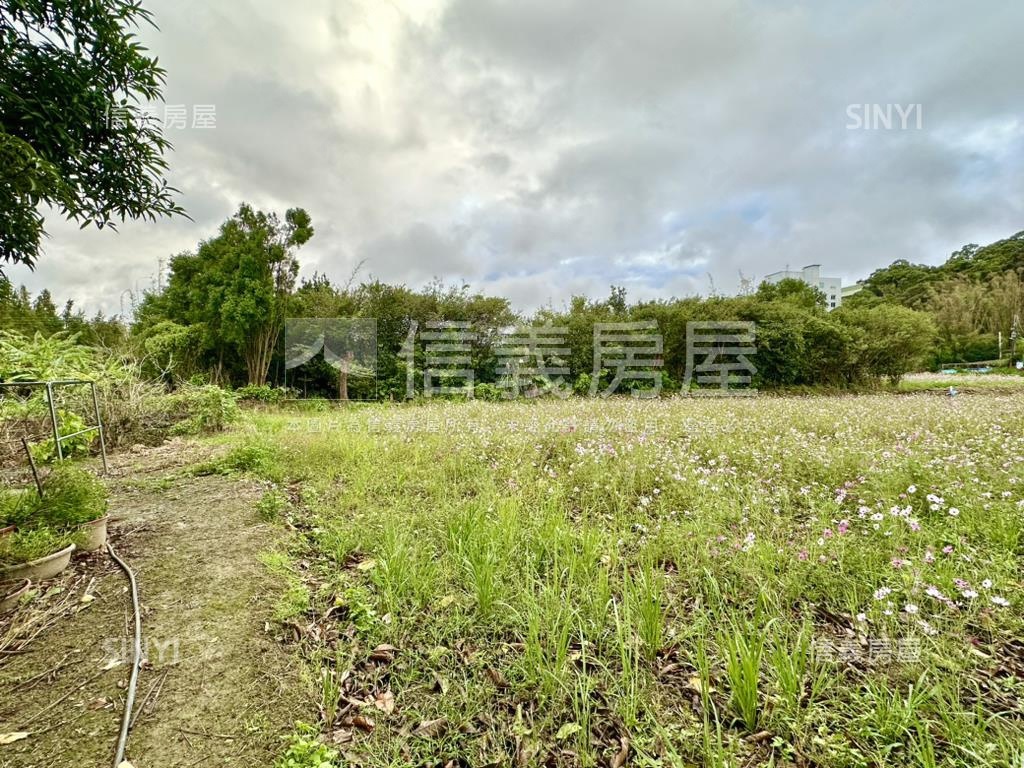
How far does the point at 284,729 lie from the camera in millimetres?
1446

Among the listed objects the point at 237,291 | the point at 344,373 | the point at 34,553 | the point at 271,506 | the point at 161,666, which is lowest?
the point at 161,666

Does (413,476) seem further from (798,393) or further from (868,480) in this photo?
(798,393)

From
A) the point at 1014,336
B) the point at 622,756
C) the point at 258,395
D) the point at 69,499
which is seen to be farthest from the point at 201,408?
the point at 1014,336

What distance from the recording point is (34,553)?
2139 mm

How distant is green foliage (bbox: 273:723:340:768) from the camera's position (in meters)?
1.30

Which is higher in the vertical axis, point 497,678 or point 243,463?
point 243,463

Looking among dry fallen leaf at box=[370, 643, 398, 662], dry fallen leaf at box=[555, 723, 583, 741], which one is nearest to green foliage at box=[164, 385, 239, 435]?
dry fallen leaf at box=[370, 643, 398, 662]

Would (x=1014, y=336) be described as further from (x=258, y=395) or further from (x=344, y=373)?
(x=258, y=395)

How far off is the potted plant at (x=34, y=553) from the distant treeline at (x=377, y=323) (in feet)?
30.7

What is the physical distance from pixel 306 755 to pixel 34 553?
1.98 meters

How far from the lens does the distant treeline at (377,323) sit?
1092 cm

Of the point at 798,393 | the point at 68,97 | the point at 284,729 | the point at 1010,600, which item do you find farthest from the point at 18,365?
the point at 798,393

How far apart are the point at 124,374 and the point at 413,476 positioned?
5823mm

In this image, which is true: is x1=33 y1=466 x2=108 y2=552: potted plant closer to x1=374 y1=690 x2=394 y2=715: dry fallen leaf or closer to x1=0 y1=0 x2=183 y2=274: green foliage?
x1=0 y1=0 x2=183 y2=274: green foliage
